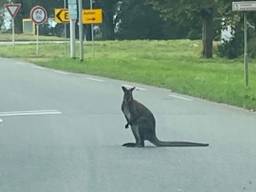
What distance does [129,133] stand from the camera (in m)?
14.0

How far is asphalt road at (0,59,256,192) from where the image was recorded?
9.44m

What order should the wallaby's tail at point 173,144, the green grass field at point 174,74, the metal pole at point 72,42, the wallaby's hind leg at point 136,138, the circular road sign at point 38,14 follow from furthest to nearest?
the circular road sign at point 38,14, the metal pole at point 72,42, the green grass field at point 174,74, the wallaby's tail at point 173,144, the wallaby's hind leg at point 136,138

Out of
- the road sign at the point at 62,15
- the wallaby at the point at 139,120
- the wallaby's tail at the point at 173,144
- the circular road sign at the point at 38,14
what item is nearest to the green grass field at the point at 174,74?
the circular road sign at the point at 38,14

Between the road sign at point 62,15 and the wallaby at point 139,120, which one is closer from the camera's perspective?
the wallaby at point 139,120

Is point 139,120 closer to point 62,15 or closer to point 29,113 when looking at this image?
point 29,113

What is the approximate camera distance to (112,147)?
12.3 m

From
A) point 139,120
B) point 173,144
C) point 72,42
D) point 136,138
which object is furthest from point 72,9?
point 139,120

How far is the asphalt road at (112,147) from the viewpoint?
9.44m

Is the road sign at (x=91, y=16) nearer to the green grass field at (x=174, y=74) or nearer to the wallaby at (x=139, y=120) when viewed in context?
the green grass field at (x=174, y=74)

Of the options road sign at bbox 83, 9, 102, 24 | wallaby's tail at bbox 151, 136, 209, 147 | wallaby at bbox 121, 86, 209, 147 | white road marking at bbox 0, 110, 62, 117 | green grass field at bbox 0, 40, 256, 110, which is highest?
road sign at bbox 83, 9, 102, 24

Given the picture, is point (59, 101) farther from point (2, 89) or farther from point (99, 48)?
point (99, 48)

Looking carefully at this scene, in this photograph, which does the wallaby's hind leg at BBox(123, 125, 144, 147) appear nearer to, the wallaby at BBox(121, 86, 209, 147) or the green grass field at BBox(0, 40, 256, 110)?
the wallaby at BBox(121, 86, 209, 147)

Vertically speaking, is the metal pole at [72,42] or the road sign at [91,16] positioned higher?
the road sign at [91,16]

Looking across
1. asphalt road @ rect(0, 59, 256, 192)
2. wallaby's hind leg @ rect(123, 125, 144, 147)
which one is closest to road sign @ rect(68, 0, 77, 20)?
asphalt road @ rect(0, 59, 256, 192)
